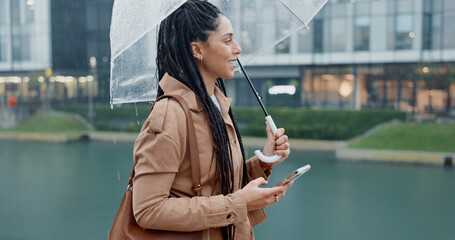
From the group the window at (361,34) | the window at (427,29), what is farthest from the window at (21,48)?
the window at (427,29)

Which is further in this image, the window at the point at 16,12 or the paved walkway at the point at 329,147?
the window at the point at 16,12

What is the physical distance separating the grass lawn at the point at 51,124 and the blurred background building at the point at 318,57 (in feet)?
9.72

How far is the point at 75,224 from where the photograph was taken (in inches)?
256

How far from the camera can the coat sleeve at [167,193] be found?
52.7 inches

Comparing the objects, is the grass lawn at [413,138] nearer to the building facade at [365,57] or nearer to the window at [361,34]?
the building facade at [365,57]

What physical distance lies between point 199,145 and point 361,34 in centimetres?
2658

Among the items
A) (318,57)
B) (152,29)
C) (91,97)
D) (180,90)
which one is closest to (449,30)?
(318,57)

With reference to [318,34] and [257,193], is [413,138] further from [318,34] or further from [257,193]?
[257,193]

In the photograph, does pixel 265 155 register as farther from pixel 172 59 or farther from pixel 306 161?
pixel 306 161

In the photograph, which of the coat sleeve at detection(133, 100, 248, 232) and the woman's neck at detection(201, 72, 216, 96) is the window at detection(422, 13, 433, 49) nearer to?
the woman's neck at detection(201, 72, 216, 96)

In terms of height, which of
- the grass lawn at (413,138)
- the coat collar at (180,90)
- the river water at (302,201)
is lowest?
the river water at (302,201)

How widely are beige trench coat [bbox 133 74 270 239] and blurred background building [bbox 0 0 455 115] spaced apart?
21.1 meters

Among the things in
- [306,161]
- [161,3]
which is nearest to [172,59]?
[161,3]

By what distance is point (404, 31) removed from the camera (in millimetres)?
25297
